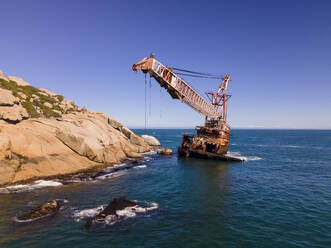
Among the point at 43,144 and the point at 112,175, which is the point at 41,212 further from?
the point at 43,144

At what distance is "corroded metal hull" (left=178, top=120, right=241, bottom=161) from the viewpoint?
41.0 meters

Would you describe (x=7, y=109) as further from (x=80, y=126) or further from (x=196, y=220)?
(x=196, y=220)

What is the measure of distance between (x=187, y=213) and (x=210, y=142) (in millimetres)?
27815

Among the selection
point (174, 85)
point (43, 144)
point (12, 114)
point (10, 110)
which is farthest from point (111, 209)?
point (10, 110)

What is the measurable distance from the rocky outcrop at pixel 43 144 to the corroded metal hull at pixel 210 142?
15947mm

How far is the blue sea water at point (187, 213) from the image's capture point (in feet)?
37.3

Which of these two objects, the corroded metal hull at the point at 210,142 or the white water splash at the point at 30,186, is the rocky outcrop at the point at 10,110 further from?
the corroded metal hull at the point at 210,142

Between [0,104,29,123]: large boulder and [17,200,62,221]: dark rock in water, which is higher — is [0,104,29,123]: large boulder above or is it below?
above

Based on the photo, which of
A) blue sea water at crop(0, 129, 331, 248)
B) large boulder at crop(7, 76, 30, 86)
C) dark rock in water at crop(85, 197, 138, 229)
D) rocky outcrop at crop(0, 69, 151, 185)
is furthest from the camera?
large boulder at crop(7, 76, 30, 86)

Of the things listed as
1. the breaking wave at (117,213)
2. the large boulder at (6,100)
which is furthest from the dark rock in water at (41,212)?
the large boulder at (6,100)

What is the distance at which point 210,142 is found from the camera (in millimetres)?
41312

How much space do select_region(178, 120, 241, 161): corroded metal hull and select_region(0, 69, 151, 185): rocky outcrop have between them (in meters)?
15.9

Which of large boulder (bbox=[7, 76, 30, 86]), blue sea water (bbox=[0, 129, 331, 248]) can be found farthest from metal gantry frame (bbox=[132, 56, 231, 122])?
large boulder (bbox=[7, 76, 30, 86])

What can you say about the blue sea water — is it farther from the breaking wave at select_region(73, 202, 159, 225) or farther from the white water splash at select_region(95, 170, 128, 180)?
the white water splash at select_region(95, 170, 128, 180)
